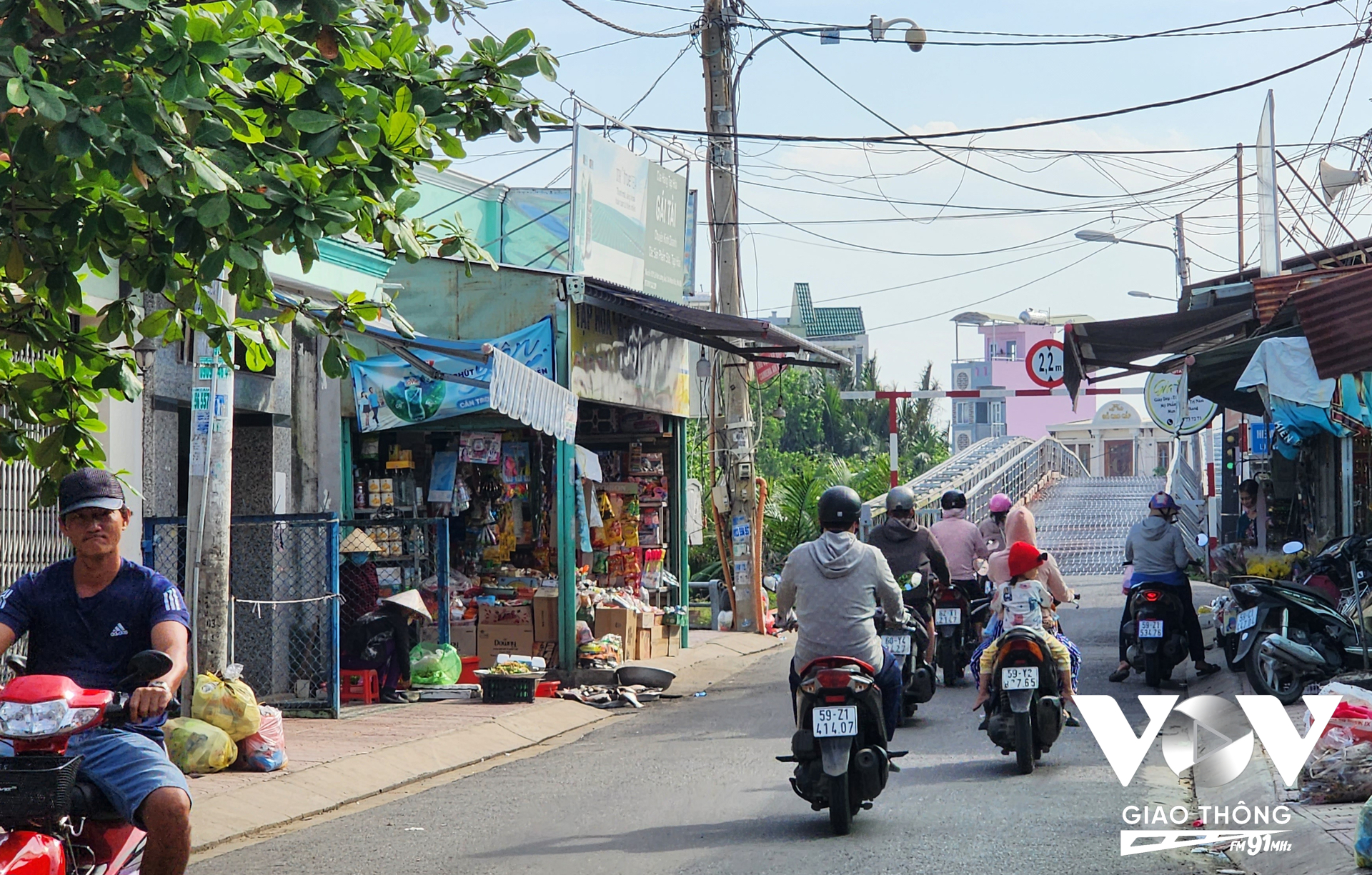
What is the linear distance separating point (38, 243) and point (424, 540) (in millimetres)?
9748

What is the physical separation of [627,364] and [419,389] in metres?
3.27

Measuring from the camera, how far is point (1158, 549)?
42.5 feet

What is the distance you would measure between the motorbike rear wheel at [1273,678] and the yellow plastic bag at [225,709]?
7266 mm

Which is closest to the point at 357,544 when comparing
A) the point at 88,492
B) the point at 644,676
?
the point at 644,676

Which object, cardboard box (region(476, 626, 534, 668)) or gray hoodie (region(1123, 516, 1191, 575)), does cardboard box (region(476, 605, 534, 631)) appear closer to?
cardboard box (region(476, 626, 534, 668))

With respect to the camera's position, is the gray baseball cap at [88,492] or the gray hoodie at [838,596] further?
the gray hoodie at [838,596]

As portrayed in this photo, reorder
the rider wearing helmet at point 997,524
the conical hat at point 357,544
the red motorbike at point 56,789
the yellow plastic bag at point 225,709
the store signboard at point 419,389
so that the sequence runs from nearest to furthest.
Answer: the red motorbike at point 56,789
the yellow plastic bag at point 225,709
the conical hat at point 357,544
the store signboard at point 419,389
the rider wearing helmet at point 997,524

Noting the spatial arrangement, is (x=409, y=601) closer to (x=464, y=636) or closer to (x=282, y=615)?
(x=282, y=615)

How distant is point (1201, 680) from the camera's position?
13.0m

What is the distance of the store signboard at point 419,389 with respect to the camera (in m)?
13.9

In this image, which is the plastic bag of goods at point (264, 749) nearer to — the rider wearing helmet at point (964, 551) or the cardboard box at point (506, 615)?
the cardboard box at point (506, 615)

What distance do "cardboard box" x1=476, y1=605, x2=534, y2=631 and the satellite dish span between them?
12619 millimetres

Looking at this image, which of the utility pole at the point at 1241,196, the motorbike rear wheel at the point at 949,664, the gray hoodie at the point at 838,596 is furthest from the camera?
the utility pole at the point at 1241,196

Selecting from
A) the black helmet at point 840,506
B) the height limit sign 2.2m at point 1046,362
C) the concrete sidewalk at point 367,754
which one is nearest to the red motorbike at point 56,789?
the concrete sidewalk at point 367,754
